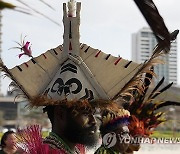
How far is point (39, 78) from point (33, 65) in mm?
127

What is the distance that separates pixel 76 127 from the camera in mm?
3295

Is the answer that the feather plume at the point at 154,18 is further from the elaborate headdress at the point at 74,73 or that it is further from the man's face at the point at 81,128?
the man's face at the point at 81,128

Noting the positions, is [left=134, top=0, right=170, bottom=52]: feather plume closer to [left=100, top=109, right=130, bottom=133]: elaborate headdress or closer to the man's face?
the man's face

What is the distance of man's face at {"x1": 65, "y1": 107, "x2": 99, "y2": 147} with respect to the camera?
3295 mm

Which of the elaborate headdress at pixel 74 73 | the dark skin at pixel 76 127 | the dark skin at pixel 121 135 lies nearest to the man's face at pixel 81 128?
the dark skin at pixel 76 127

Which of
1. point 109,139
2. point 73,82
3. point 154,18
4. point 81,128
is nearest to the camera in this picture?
point 154,18

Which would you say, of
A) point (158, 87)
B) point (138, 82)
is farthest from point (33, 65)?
point (158, 87)

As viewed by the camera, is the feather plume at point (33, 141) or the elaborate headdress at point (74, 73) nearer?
the feather plume at point (33, 141)

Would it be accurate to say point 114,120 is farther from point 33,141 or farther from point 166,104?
point 33,141

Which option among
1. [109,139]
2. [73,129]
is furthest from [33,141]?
[109,139]

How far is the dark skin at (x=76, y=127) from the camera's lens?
3299 mm

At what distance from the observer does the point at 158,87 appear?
15.9 feet

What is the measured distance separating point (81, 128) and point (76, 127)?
0.03 m

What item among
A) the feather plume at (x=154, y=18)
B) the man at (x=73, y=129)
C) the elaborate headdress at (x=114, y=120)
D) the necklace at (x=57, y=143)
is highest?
the feather plume at (x=154, y=18)
